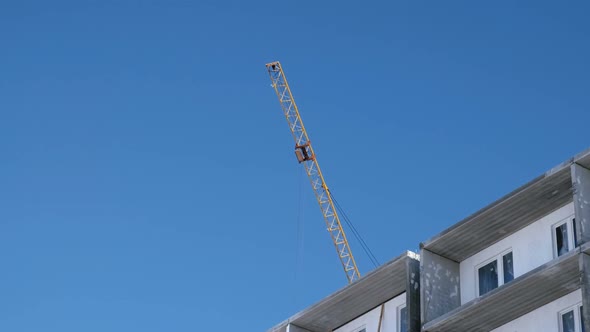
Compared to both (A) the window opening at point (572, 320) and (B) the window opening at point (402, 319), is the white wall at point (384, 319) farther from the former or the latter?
(A) the window opening at point (572, 320)

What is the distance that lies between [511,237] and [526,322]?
4558mm

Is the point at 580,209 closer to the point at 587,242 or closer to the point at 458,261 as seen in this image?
the point at 587,242

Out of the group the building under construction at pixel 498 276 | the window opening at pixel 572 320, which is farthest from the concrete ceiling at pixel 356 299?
the window opening at pixel 572 320

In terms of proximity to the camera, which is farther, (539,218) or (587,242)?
(539,218)

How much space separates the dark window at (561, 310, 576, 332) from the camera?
48.2 metres

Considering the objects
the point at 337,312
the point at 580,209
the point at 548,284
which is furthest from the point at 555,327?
the point at 337,312

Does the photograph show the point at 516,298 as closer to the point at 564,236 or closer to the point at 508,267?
the point at 508,267

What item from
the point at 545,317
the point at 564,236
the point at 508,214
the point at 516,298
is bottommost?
the point at 545,317

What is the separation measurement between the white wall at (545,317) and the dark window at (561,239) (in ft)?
7.40

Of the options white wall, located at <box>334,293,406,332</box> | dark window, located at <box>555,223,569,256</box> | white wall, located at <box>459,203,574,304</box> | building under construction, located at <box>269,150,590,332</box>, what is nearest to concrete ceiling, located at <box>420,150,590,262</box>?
building under construction, located at <box>269,150,590,332</box>

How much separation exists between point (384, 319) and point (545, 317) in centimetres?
1045

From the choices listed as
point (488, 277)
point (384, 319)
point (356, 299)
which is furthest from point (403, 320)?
point (488, 277)

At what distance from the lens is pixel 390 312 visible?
58031 millimetres

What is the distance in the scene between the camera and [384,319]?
58156 millimetres
